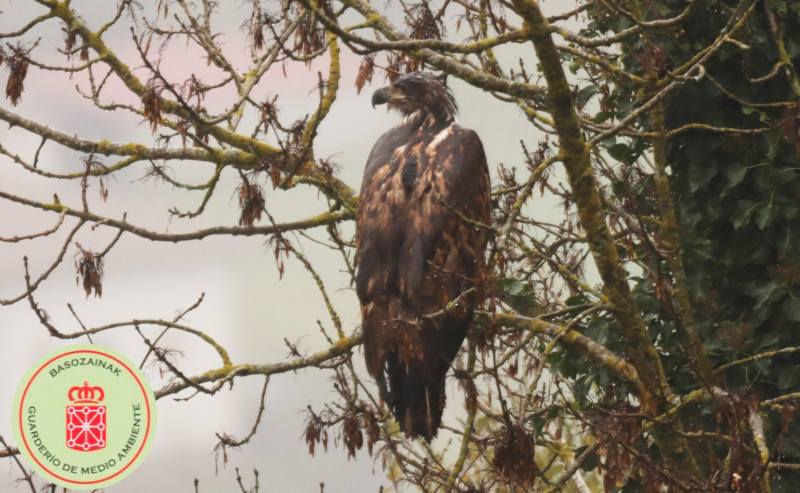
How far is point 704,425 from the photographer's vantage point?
567 cm

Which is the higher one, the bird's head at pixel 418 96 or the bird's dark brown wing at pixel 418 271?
the bird's head at pixel 418 96

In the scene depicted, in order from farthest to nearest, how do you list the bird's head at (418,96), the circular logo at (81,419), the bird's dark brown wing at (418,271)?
the bird's head at (418,96)
the bird's dark brown wing at (418,271)
the circular logo at (81,419)

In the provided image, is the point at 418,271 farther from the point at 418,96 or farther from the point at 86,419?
the point at 86,419

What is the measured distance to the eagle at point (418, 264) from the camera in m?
5.32

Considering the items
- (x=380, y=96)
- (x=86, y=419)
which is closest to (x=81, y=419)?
(x=86, y=419)

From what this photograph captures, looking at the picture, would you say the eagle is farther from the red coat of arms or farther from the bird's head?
the red coat of arms

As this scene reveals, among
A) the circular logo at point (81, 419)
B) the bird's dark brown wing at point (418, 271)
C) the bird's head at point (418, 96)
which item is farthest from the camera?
the bird's head at point (418, 96)

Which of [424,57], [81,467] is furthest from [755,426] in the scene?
[81,467]

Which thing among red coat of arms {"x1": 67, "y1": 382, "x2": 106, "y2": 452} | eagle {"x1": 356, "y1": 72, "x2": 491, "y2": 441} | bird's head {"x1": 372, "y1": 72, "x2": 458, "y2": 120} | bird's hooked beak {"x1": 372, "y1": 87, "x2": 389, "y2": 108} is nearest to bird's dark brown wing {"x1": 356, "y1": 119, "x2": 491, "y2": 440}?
eagle {"x1": 356, "y1": 72, "x2": 491, "y2": 441}

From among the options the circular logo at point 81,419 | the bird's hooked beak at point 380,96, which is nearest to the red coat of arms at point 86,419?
the circular logo at point 81,419

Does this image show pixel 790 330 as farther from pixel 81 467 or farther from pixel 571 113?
pixel 81 467

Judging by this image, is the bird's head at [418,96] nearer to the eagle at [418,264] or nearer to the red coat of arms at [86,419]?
the eagle at [418,264]

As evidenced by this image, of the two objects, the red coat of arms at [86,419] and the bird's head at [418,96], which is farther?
the bird's head at [418,96]

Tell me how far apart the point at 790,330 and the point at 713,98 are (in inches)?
51.7
